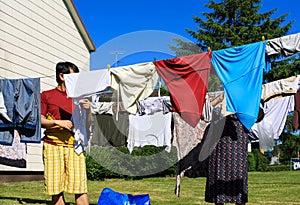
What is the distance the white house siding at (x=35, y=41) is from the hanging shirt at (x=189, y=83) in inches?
182

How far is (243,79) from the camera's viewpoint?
447 centimetres

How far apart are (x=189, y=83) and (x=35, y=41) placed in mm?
7370

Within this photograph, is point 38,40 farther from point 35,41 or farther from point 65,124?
point 65,124

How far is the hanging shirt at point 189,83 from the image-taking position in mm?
4656

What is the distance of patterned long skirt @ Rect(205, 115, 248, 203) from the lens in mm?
4543

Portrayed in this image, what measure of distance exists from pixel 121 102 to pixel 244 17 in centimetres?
2349

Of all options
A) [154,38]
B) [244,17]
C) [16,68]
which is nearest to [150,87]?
[154,38]

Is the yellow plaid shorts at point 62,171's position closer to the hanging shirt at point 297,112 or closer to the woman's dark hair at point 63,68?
the woman's dark hair at point 63,68

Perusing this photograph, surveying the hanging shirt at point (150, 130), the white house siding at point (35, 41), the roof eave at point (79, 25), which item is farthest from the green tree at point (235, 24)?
the hanging shirt at point (150, 130)

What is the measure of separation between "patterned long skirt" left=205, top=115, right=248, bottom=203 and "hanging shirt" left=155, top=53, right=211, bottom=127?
14.0 inches

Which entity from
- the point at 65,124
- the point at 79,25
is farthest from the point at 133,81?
the point at 79,25

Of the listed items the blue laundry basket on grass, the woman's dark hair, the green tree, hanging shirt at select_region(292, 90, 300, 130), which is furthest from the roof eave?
the green tree

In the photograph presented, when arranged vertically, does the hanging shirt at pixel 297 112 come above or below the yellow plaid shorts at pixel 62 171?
above

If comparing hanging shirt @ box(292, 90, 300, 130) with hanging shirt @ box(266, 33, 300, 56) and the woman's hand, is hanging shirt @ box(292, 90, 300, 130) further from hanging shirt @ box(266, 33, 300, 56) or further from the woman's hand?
the woman's hand
